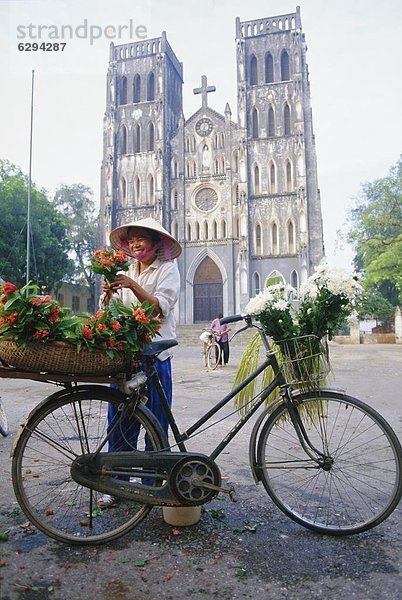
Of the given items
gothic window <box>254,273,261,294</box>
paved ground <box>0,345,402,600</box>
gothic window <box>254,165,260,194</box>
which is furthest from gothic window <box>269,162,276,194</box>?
paved ground <box>0,345,402,600</box>

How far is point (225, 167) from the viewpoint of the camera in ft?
108

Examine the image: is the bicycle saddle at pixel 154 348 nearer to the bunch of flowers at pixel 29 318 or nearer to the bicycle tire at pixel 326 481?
the bunch of flowers at pixel 29 318

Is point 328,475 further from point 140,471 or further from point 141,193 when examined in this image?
point 141,193

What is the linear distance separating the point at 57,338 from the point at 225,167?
3211 cm

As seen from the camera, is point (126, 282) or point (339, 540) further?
point (126, 282)

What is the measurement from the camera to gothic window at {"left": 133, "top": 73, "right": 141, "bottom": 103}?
34.6 meters

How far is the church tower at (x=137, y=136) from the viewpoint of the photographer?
109 feet

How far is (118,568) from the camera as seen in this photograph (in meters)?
2.17

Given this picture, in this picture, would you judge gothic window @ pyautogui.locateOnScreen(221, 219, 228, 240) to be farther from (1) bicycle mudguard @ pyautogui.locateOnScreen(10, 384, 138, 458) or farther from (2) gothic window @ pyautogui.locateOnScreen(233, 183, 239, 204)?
(1) bicycle mudguard @ pyautogui.locateOnScreen(10, 384, 138, 458)

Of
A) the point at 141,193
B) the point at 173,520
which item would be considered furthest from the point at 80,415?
the point at 141,193

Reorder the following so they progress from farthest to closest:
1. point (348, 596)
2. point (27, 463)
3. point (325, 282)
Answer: point (27, 463) → point (325, 282) → point (348, 596)

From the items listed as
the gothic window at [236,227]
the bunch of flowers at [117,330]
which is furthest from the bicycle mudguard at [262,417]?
the gothic window at [236,227]

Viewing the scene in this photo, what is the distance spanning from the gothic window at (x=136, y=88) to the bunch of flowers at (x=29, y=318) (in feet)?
117

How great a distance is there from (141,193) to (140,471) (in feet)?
107
